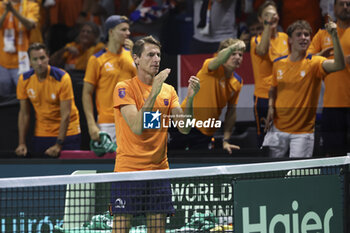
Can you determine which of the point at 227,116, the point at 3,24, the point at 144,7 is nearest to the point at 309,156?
the point at 227,116

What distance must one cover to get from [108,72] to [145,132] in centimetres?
263

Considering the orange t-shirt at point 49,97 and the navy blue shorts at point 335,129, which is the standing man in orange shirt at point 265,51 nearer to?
the navy blue shorts at point 335,129

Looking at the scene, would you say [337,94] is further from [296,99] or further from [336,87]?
[296,99]

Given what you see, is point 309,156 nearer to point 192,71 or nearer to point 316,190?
point 192,71

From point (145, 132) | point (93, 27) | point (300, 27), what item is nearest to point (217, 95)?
point (300, 27)

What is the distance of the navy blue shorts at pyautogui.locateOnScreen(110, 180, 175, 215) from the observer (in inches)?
175

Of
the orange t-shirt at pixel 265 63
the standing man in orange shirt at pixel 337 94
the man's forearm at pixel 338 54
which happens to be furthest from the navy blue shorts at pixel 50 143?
the man's forearm at pixel 338 54

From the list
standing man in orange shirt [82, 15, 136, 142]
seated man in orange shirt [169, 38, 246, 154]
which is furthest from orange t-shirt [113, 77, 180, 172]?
standing man in orange shirt [82, 15, 136, 142]

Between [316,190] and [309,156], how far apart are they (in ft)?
7.11

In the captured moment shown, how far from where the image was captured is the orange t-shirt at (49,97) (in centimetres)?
725

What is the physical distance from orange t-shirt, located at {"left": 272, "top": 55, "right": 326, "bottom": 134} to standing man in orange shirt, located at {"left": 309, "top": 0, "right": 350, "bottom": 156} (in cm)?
18

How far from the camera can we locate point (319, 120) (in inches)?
266

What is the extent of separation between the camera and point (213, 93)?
6.70 m

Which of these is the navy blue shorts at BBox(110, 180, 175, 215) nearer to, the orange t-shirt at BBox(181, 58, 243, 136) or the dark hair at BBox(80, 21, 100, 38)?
the orange t-shirt at BBox(181, 58, 243, 136)
